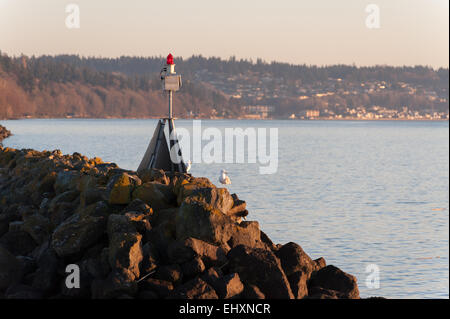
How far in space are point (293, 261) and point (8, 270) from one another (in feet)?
12.5

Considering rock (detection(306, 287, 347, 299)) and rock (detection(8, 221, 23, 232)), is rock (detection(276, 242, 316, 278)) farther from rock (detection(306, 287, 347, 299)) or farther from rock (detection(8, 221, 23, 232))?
rock (detection(8, 221, 23, 232))

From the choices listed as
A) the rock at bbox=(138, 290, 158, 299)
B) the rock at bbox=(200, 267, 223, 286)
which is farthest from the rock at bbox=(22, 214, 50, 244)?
the rock at bbox=(200, 267, 223, 286)

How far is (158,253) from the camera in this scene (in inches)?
369

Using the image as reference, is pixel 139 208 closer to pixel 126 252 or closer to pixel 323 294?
pixel 126 252

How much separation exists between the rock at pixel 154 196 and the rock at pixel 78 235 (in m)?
0.91

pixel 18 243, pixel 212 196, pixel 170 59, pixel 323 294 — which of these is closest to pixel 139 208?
pixel 212 196

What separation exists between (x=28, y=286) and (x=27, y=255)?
1835 millimetres

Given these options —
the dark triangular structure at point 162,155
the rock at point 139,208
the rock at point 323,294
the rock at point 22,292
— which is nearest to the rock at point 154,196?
the rock at point 139,208

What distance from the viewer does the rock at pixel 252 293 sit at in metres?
8.63

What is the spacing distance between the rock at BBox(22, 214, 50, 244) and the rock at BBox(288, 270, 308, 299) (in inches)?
158

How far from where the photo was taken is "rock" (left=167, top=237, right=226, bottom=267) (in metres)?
8.93

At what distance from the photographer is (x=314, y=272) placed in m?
9.86

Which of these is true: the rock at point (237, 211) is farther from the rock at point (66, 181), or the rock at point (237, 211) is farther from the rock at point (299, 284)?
the rock at point (66, 181)

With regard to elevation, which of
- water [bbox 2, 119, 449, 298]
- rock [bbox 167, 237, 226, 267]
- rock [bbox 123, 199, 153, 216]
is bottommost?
water [bbox 2, 119, 449, 298]
